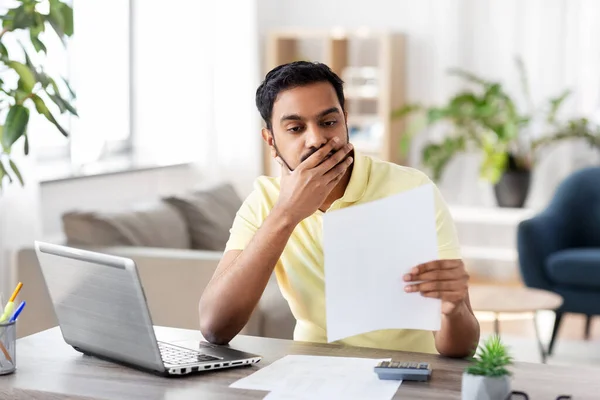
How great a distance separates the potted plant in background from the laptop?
4577 millimetres

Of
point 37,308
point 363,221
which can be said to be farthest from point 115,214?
point 363,221

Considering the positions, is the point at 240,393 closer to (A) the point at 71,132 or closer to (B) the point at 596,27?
(A) the point at 71,132

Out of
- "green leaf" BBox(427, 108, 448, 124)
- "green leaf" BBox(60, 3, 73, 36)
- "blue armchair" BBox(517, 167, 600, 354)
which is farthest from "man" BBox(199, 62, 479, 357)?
"green leaf" BBox(427, 108, 448, 124)

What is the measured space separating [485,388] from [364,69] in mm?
5669

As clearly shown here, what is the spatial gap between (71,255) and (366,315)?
0.55 m

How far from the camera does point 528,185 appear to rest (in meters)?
6.32

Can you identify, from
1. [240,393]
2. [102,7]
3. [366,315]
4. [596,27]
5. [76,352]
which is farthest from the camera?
[596,27]

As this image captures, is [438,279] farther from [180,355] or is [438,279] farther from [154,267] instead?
[154,267]

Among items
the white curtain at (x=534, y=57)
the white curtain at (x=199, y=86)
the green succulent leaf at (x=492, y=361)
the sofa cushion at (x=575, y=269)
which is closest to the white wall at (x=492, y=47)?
the white curtain at (x=534, y=57)

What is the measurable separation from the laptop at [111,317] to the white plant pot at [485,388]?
1.53 feet

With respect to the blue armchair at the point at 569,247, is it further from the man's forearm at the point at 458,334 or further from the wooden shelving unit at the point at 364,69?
the man's forearm at the point at 458,334

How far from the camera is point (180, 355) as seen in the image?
1.79 m

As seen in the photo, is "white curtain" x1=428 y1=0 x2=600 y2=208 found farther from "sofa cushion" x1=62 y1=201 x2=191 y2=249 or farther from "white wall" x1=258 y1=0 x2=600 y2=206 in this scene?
"sofa cushion" x1=62 y1=201 x2=191 y2=249

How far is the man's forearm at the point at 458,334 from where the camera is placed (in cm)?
179
